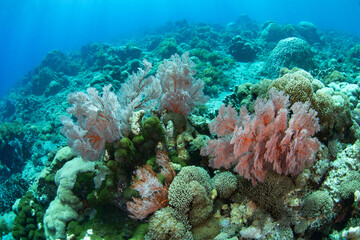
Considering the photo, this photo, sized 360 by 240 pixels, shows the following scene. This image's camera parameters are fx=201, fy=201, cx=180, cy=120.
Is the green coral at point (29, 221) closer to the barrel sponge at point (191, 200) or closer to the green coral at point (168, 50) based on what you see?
the barrel sponge at point (191, 200)

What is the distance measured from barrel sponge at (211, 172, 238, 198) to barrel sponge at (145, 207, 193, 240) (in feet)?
2.25

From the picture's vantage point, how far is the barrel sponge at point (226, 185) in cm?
303

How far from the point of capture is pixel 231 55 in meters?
14.9

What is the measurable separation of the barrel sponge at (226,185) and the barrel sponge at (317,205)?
0.98 m

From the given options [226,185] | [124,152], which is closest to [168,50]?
[124,152]

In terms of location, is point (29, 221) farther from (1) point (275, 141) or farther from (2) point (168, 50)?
(2) point (168, 50)

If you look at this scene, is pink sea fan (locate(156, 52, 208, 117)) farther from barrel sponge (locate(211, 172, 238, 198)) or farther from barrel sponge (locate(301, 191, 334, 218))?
barrel sponge (locate(301, 191, 334, 218))

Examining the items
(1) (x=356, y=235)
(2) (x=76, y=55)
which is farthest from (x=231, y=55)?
(2) (x=76, y=55)

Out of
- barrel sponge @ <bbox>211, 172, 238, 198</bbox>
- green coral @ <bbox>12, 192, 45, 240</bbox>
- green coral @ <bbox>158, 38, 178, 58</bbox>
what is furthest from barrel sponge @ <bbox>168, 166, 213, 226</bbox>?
green coral @ <bbox>158, 38, 178, 58</bbox>

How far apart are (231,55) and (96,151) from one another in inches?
537

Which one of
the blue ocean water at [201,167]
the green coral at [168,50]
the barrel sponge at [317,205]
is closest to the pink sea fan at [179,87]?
the blue ocean water at [201,167]

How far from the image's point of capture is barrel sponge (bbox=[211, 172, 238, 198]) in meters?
3.03

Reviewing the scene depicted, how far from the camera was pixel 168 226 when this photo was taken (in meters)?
2.65

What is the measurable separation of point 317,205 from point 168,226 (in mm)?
2061
